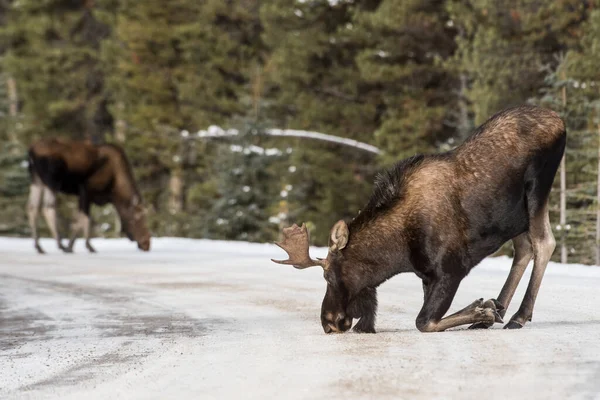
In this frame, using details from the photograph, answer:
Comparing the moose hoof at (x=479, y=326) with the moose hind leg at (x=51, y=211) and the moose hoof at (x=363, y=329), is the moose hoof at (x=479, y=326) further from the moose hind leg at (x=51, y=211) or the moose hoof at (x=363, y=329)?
the moose hind leg at (x=51, y=211)

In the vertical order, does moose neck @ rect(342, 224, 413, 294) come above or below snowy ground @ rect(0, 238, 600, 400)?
above

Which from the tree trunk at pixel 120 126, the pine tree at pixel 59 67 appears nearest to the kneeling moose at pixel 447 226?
the tree trunk at pixel 120 126

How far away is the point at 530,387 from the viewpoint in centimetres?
555

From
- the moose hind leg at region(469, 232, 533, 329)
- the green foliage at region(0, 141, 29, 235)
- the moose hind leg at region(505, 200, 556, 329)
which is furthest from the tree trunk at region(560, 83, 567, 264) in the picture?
the green foliage at region(0, 141, 29, 235)

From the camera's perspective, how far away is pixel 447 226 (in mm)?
7945

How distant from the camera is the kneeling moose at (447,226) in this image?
25.9 ft

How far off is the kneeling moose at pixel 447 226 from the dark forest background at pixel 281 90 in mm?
7932

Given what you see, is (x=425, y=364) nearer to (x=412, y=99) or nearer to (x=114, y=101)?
(x=412, y=99)

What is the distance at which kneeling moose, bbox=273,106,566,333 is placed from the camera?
7.89m

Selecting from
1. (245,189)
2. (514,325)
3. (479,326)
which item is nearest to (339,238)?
(479,326)

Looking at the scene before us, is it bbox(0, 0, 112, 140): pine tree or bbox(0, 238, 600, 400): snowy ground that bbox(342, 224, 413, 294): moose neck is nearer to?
bbox(0, 238, 600, 400): snowy ground

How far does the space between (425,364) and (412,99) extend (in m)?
26.2

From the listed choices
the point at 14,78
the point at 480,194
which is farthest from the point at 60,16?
the point at 480,194

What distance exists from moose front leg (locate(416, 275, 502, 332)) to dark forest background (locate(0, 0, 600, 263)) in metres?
8.56
